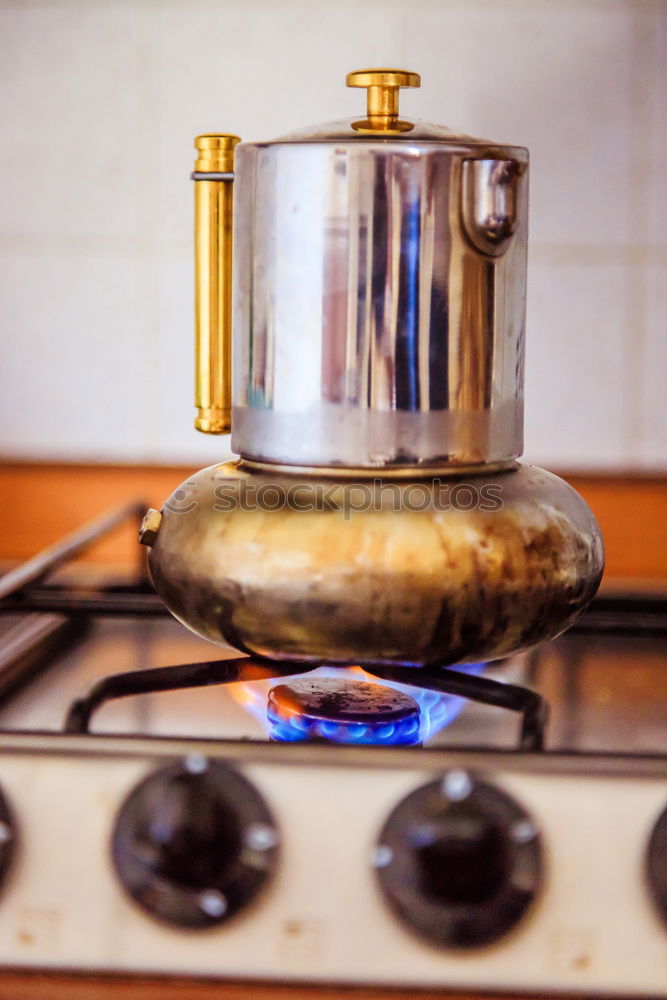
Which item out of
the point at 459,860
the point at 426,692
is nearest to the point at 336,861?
the point at 459,860

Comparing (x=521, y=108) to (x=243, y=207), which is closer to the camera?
(x=243, y=207)

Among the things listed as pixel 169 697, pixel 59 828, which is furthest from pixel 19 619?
pixel 59 828

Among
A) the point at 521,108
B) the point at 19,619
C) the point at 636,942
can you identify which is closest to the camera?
the point at 636,942

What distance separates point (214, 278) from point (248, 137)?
0.41 meters

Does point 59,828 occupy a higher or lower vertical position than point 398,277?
lower

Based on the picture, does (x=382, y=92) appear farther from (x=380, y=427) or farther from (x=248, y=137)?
(x=248, y=137)

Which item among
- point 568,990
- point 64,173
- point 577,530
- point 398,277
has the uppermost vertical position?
point 64,173

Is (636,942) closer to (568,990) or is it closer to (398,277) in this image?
(568,990)

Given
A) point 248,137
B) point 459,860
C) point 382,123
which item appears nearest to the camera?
point 459,860

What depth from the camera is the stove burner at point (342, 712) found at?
45 cm

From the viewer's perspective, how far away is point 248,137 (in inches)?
36.4

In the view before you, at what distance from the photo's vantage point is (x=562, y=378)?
935 mm

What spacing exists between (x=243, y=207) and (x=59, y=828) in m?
0.29

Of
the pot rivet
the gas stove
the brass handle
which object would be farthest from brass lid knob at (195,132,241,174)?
the gas stove
